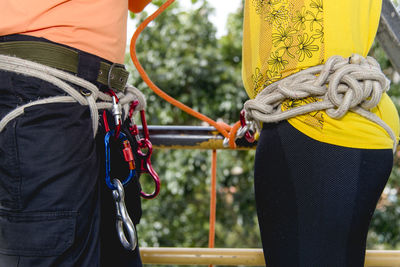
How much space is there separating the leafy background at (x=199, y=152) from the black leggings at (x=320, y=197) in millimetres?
2579

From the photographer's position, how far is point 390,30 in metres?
1.24

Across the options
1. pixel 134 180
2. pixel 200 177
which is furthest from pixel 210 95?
pixel 134 180

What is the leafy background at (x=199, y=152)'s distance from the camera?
3.60m

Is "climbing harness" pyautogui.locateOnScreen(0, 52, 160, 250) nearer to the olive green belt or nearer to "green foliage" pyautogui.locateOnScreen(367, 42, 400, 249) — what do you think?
the olive green belt

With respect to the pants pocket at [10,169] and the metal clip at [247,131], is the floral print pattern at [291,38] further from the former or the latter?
the pants pocket at [10,169]

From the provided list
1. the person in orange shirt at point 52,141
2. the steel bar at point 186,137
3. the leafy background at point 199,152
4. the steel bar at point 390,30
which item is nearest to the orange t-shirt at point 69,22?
the person in orange shirt at point 52,141

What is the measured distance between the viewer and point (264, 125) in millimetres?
923

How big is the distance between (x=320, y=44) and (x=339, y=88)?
0.09 m

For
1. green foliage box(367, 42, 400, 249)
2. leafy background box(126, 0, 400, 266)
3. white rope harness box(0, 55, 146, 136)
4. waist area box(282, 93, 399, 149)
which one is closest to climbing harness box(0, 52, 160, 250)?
white rope harness box(0, 55, 146, 136)

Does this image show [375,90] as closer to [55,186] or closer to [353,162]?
[353,162]

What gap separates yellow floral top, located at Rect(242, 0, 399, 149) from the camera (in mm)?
818

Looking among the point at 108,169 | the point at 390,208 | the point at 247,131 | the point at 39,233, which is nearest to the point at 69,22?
the point at 108,169

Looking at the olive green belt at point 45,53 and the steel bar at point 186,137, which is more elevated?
the olive green belt at point 45,53

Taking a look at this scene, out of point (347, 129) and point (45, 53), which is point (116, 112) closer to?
point (45, 53)
